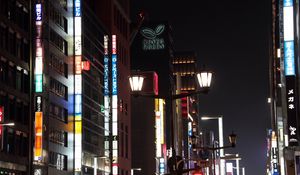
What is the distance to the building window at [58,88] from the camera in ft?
268

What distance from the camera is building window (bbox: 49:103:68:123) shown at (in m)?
81.1

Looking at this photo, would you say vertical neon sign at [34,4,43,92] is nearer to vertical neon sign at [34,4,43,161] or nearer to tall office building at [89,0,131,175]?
vertical neon sign at [34,4,43,161]

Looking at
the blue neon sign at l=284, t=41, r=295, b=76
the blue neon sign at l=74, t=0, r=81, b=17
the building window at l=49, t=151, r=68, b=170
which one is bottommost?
the building window at l=49, t=151, r=68, b=170

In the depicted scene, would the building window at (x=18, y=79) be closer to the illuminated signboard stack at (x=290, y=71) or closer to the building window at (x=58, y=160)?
the building window at (x=58, y=160)

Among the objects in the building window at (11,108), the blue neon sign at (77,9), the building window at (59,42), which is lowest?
the building window at (11,108)

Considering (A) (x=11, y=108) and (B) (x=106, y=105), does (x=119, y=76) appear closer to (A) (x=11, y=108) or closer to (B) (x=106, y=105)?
(B) (x=106, y=105)

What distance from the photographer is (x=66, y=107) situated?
86812 millimetres

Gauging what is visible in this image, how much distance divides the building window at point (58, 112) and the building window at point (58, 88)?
163 cm

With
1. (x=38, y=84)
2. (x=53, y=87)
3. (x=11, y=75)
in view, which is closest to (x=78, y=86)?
(x=53, y=87)

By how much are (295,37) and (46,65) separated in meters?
32.1

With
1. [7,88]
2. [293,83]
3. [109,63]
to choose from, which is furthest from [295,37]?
[109,63]

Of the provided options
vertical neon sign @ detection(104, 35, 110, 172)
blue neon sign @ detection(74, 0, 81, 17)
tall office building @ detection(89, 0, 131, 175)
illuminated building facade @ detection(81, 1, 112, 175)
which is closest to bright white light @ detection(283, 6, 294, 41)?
blue neon sign @ detection(74, 0, 81, 17)

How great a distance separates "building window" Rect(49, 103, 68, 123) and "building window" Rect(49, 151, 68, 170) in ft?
14.5

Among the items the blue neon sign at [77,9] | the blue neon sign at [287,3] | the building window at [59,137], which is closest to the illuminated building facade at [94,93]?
the blue neon sign at [77,9]
